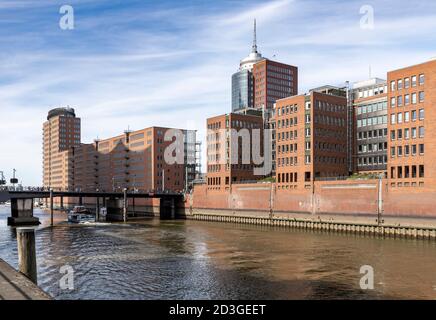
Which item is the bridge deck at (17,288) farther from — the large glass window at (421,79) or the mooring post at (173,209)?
the mooring post at (173,209)

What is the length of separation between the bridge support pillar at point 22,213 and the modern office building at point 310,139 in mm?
62632

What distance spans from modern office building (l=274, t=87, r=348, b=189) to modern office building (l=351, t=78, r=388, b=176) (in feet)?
18.4

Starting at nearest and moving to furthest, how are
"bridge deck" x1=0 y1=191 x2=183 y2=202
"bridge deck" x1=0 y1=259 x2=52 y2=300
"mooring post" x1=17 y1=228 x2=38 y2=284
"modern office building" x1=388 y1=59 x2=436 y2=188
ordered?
"bridge deck" x1=0 y1=259 x2=52 y2=300
"mooring post" x1=17 y1=228 x2=38 y2=284
"modern office building" x1=388 y1=59 x2=436 y2=188
"bridge deck" x1=0 y1=191 x2=183 y2=202

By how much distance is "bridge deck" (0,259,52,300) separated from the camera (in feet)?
66.7

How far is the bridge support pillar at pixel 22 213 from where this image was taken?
116 metres

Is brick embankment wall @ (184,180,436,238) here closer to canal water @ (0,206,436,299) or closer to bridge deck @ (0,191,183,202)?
canal water @ (0,206,436,299)

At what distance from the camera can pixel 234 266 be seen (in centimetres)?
5278

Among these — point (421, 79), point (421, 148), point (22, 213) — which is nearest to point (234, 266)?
point (421, 148)

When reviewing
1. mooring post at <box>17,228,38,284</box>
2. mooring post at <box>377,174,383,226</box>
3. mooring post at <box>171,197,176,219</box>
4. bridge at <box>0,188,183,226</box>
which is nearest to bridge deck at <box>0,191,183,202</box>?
bridge at <box>0,188,183,226</box>

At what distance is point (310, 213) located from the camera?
10650 centimetres

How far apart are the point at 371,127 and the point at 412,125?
34.3 meters
